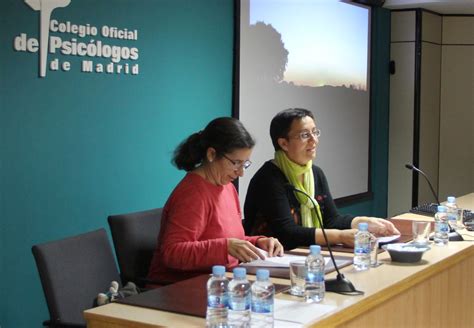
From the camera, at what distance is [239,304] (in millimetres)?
1923

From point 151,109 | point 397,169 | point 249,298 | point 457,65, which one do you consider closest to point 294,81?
point 151,109

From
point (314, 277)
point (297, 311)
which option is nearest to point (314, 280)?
point (314, 277)

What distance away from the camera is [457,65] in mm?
7309

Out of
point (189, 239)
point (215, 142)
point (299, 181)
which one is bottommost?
point (189, 239)

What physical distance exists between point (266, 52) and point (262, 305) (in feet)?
11.1

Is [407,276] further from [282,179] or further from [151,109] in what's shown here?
[151,109]

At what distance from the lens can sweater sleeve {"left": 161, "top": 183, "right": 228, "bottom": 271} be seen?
2.75 meters

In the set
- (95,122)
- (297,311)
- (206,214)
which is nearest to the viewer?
(297,311)

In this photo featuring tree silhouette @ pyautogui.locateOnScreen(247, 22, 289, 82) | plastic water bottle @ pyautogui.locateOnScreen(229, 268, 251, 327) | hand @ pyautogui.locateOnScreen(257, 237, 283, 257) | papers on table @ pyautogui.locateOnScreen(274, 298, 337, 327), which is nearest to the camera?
plastic water bottle @ pyautogui.locateOnScreen(229, 268, 251, 327)

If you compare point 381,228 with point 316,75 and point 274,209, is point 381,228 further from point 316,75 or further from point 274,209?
A: point 316,75

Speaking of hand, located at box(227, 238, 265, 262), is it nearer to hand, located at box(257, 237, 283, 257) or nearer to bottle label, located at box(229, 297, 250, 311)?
hand, located at box(257, 237, 283, 257)

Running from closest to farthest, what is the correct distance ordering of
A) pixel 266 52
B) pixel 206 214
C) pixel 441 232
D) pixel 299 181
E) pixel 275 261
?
pixel 275 261 < pixel 206 214 < pixel 441 232 < pixel 299 181 < pixel 266 52

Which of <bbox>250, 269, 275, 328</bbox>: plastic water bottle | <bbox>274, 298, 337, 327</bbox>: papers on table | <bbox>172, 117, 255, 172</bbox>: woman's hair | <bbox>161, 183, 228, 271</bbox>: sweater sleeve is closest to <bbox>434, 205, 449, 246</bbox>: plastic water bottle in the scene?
<bbox>172, 117, 255, 172</bbox>: woman's hair

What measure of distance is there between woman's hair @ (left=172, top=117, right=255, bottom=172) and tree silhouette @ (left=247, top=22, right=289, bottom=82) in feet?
6.95
